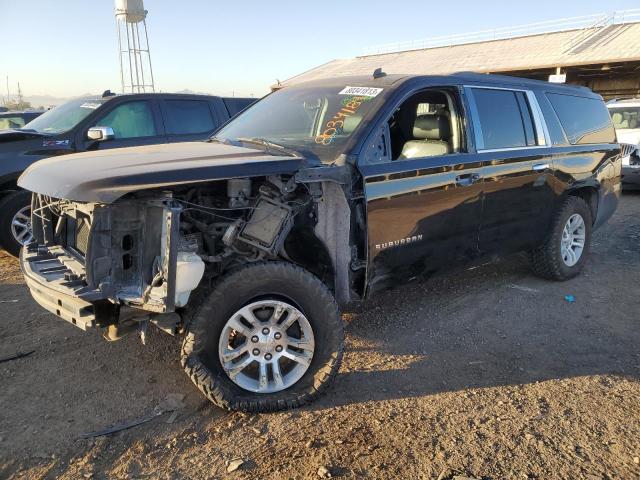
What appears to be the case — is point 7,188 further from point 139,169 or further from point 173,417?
point 173,417

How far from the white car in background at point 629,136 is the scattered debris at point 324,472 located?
32.7 ft

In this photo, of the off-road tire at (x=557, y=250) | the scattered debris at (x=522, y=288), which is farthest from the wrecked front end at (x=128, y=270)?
the off-road tire at (x=557, y=250)

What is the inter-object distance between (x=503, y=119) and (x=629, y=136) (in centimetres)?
868

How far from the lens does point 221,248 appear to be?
3.24 meters

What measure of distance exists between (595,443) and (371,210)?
1836 millimetres

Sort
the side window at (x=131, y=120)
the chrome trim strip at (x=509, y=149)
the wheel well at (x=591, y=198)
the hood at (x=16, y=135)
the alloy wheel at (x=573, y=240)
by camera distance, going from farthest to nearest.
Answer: the side window at (x=131, y=120) → the hood at (x=16, y=135) → the wheel well at (x=591, y=198) → the alloy wheel at (x=573, y=240) → the chrome trim strip at (x=509, y=149)

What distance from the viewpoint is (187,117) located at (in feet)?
24.8

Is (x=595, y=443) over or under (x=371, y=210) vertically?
under

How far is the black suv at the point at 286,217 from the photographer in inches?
109

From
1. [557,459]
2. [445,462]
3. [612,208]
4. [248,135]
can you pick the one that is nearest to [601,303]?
[612,208]

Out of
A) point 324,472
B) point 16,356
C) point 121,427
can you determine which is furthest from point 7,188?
point 324,472

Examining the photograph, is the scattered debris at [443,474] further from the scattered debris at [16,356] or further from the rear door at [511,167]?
the scattered debris at [16,356]

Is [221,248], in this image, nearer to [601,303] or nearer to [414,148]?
[414,148]

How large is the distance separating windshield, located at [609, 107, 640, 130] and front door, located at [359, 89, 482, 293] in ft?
31.4
